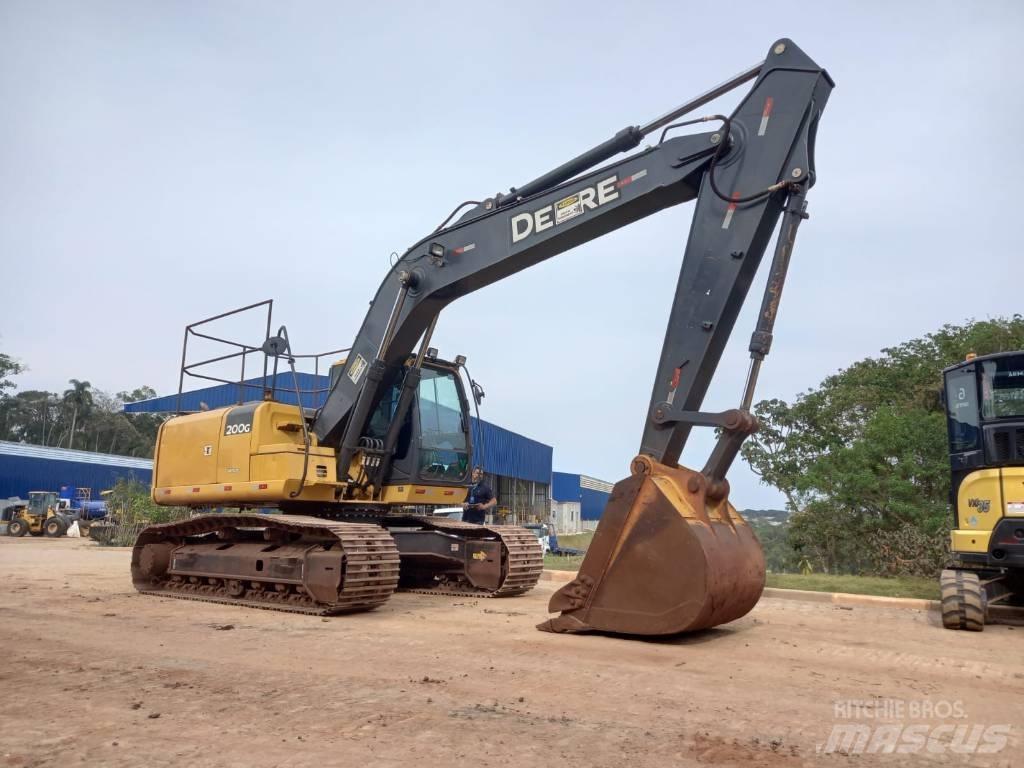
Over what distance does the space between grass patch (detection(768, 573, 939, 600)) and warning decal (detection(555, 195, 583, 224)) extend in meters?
6.15

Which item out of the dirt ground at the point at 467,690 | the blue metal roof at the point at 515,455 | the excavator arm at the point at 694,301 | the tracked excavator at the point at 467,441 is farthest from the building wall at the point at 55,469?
the excavator arm at the point at 694,301

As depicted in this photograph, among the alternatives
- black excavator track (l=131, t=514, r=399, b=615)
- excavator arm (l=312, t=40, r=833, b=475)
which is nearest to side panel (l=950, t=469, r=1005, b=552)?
excavator arm (l=312, t=40, r=833, b=475)

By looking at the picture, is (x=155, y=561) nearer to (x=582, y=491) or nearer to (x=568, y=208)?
(x=568, y=208)

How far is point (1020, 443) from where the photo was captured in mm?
7957

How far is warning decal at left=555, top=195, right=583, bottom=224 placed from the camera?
7.39m

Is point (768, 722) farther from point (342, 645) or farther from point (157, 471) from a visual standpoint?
point (157, 471)

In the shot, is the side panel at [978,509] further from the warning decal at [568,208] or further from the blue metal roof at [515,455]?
the blue metal roof at [515,455]

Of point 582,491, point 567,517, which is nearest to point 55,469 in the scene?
point 567,517

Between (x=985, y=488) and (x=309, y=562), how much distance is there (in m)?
6.81

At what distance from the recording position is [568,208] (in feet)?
24.5

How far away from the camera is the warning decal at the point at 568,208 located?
7.39m

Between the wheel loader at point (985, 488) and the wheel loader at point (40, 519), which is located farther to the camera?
the wheel loader at point (40, 519)

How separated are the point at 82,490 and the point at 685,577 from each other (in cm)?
3936

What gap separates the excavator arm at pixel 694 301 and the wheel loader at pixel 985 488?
2482mm
